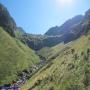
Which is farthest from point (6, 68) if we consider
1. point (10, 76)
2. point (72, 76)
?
point (72, 76)

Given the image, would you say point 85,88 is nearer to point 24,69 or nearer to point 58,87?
point 58,87

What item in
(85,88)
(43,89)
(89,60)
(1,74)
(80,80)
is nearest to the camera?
(85,88)

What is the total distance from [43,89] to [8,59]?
12941 cm

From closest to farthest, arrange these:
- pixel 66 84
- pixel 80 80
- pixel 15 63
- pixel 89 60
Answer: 1. pixel 80 80
2. pixel 66 84
3. pixel 89 60
4. pixel 15 63

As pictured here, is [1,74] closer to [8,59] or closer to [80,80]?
[8,59]

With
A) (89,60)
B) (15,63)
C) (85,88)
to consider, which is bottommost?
(85,88)

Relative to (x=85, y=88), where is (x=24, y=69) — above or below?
above

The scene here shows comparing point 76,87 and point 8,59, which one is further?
point 8,59

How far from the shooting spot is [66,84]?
196 ft

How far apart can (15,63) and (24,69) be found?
9.06m

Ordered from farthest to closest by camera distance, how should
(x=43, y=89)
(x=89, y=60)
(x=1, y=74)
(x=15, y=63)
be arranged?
(x=15, y=63) < (x=1, y=74) < (x=43, y=89) < (x=89, y=60)

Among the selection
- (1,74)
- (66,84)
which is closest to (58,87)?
(66,84)

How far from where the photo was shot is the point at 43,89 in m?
71.3

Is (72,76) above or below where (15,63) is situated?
below
